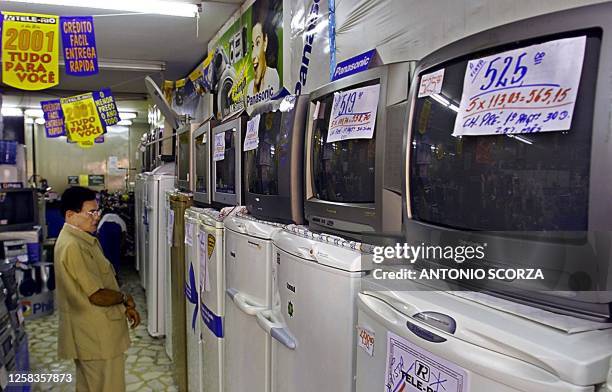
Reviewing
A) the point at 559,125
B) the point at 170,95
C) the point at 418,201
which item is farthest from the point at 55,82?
the point at 559,125

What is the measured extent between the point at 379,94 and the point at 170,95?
18.9 feet

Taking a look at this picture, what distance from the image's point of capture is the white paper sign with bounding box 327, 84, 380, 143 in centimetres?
127

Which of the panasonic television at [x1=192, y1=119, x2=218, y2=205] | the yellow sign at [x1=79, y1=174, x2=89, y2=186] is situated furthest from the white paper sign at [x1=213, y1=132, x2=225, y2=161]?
the yellow sign at [x1=79, y1=174, x2=89, y2=186]

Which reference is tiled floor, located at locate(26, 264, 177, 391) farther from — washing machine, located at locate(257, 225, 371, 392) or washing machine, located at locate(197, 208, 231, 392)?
washing machine, located at locate(257, 225, 371, 392)

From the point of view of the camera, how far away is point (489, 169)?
843 millimetres

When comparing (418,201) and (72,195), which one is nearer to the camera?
(418,201)

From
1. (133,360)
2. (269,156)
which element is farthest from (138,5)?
(133,360)

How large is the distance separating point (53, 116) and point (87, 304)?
6518 millimetres

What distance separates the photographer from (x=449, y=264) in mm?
966

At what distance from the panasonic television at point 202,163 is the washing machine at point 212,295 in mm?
Answer: 272

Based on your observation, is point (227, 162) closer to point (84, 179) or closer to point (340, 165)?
point (340, 165)

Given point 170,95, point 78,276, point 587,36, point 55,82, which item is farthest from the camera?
point 170,95

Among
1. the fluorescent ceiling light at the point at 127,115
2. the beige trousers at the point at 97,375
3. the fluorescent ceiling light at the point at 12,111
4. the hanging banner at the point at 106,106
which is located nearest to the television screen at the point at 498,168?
the beige trousers at the point at 97,375

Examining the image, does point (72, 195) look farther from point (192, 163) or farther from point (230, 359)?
point (230, 359)
